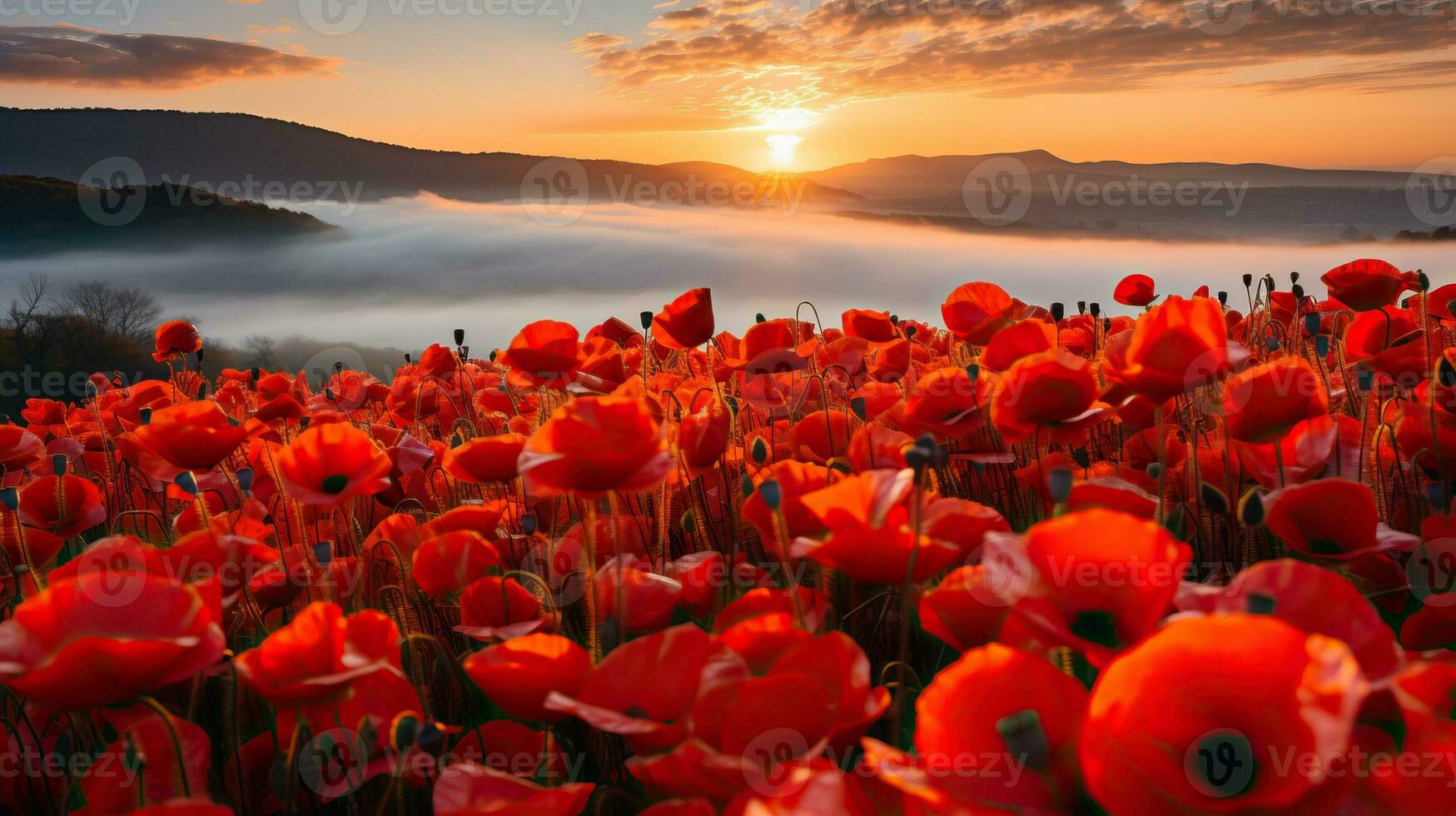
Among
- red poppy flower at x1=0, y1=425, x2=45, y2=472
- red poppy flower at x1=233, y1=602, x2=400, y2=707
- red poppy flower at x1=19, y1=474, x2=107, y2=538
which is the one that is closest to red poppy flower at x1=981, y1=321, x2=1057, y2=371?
red poppy flower at x1=233, y1=602, x2=400, y2=707

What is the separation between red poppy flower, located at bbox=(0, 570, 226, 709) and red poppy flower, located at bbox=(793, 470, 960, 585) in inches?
25.1

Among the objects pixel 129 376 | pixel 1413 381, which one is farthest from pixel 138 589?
pixel 129 376

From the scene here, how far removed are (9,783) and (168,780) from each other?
0.31 meters

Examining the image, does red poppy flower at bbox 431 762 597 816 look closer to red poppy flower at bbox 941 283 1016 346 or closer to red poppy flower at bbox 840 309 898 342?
red poppy flower at bbox 941 283 1016 346

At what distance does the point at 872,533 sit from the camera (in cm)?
95

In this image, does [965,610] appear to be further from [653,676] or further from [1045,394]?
[1045,394]

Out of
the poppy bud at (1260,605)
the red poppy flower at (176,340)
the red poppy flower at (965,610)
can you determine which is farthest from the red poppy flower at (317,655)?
the red poppy flower at (176,340)

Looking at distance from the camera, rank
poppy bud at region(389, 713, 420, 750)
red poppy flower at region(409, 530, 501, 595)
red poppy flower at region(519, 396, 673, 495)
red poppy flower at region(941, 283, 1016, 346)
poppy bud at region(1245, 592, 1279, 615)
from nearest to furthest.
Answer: poppy bud at region(1245, 592, 1279, 615), poppy bud at region(389, 713, 420, 750), red poppy flower at region(519, 396, 673, 495), red poppy flower at region(409, 530, 501, 595), red poppy flower at region(941, 283, 1016, 346)

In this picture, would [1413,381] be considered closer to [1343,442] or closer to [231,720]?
[1343,442]

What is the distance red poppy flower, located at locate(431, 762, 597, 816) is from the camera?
0.75 metres

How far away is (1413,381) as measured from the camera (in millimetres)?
2068

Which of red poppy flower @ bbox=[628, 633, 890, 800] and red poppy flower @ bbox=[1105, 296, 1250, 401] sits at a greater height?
red poppy flower @ bbox=[1105, 296, 1250, 401]

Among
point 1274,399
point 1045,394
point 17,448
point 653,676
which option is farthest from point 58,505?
point 1274,399

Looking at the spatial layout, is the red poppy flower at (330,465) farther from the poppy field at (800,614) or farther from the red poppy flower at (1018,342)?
the red poppy flower at (1018,342)
